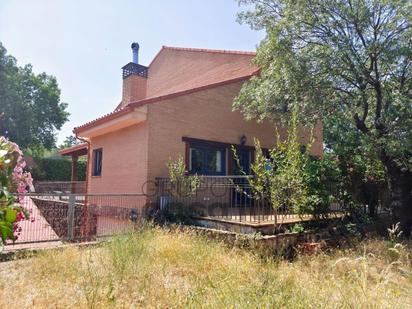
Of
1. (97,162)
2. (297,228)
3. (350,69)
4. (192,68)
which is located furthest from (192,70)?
(297,228)

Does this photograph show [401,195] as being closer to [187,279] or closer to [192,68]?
[187,279]

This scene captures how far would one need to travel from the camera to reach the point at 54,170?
28.4m

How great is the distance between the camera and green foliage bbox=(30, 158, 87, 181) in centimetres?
2747

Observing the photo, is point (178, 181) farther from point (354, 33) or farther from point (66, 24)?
point (354, 33)

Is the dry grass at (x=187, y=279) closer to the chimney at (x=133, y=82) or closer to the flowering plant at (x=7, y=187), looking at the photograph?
the flowering plant at (x=7, y=187)

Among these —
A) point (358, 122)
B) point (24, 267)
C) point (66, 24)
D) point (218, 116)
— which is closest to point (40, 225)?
point (24, 267)

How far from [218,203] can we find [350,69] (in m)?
6.01

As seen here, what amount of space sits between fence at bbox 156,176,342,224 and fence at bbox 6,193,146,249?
3.12ft

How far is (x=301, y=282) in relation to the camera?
4527 millimetres

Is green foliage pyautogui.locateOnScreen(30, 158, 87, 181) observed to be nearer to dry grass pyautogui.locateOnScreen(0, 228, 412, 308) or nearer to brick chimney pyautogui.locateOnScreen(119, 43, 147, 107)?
brick chimney pyautogui.locateOnScreen(119, 43, 147, 107)

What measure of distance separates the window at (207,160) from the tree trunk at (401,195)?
18.5 feet

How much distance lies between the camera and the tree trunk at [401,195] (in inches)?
344

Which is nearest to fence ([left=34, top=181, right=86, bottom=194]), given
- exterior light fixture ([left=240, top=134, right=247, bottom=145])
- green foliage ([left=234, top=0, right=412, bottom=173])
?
exterior light fixture ([left=240, top=134, right=247, bottom=145])

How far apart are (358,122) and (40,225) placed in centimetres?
922
